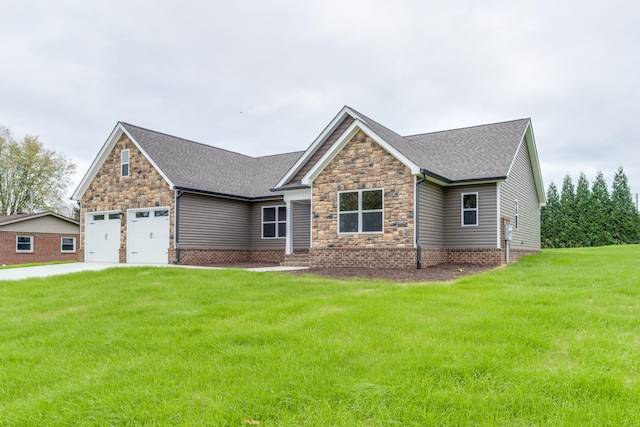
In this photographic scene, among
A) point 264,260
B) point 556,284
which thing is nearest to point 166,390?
point 556,284

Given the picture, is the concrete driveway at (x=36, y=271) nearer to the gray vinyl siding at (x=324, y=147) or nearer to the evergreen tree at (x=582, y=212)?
the gray vinyl siding at (x=324, y=147)

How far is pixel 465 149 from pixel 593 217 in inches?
921

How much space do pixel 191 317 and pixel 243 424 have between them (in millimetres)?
3602

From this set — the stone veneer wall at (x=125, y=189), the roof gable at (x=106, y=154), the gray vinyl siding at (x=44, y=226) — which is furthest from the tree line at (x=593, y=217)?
the gray vinyl siding at (x=44, y=226)

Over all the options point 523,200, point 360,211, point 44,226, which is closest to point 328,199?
point 360,211

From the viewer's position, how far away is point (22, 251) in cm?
2830

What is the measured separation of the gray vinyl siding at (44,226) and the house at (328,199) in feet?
32.2

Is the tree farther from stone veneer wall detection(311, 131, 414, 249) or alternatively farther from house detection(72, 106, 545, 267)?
stone veneer wall detection(311, 131, 414, 249)

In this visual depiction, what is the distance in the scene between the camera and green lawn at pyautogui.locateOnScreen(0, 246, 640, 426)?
11.0ft

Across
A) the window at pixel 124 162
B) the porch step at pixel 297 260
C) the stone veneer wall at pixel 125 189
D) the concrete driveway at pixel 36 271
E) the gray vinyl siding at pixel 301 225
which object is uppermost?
the window at pixel 124 162

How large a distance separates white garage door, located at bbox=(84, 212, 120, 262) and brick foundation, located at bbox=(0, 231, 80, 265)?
403 inches

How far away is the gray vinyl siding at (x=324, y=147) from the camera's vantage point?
1725 cm

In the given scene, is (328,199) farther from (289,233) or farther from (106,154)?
(106,154)

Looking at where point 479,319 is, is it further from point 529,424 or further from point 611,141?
point 611,141
